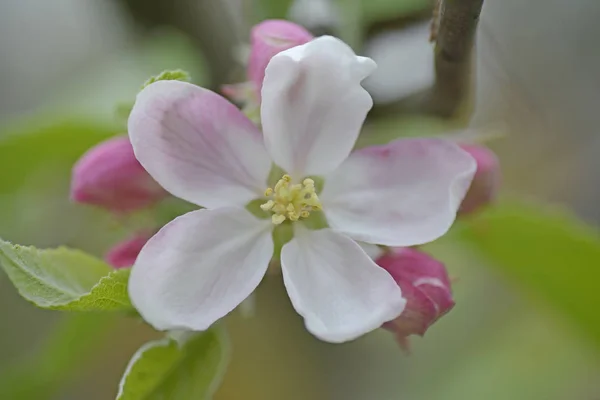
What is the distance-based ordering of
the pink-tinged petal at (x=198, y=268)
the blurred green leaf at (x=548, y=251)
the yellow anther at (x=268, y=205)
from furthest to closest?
the blurred green leaf at (x=548, y=251)
the yellow anther at (x=268, y=205)
the pink-tinged petal at (x=198, y=268)

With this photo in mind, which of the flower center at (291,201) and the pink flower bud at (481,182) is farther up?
the flower center at (291,201)

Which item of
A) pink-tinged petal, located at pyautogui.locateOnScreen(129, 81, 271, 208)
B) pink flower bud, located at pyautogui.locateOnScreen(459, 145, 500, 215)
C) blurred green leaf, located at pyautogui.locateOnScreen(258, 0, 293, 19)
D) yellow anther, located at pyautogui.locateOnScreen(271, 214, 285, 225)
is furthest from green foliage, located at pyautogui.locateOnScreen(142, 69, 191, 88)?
blurred green leaf, located at pyautogui.locateOnScreen(258, 0, 293, 19)

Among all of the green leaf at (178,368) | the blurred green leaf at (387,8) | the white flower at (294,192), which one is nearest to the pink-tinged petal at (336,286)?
the white flower at (294,192)

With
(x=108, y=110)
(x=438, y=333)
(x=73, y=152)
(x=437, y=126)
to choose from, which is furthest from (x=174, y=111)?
(x=438, y=333)

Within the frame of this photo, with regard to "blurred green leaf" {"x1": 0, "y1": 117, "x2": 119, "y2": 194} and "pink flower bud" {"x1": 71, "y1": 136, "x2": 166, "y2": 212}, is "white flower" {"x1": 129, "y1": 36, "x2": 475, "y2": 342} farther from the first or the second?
"blurred green leaf" {"x1": 0, "y1": 117, "x2": 119, "y2": 194}

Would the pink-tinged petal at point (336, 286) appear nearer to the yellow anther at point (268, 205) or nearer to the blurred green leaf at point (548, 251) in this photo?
the yellow anther at point (268, 205)

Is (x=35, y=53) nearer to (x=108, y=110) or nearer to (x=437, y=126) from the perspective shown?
(x=108, y=110)
